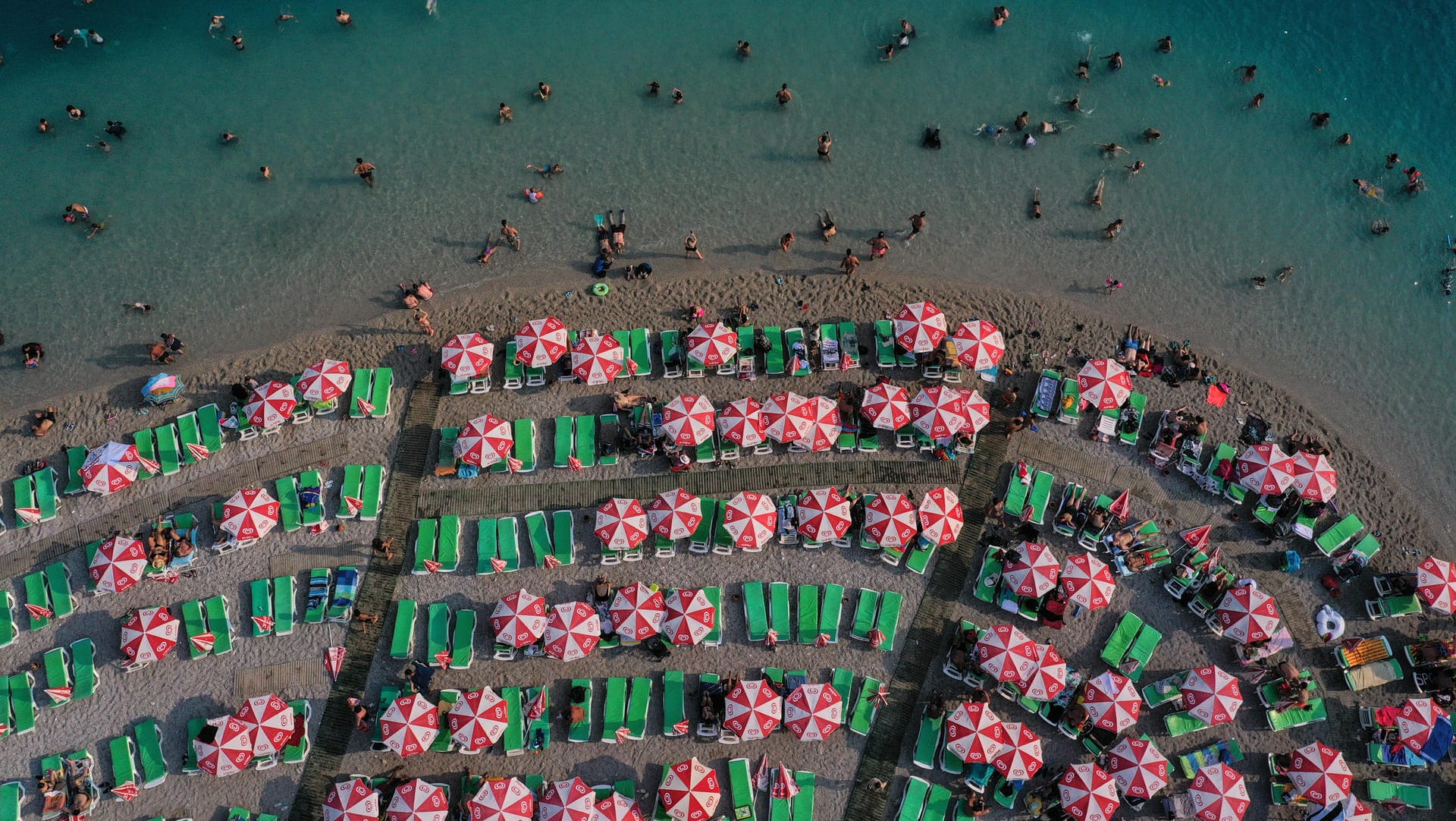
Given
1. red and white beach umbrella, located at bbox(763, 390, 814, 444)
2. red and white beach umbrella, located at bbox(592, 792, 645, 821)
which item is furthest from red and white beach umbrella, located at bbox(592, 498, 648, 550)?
red and white beach umbrella, located at bbox(592, 792, 645, 821)

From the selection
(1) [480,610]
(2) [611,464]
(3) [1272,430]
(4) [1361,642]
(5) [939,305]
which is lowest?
(1) [480,610]

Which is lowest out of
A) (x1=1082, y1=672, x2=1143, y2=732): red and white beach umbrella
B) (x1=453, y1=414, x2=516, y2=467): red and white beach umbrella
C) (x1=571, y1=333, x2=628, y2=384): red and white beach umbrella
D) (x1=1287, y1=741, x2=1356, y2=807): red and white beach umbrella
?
(x1=1287, y1=741, x2=1356, y2=807): red and white beach umbrella

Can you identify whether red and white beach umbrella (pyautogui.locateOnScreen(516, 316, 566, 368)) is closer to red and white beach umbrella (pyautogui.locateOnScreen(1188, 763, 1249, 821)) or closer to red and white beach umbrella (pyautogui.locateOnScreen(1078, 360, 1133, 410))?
red and white beach umbrella (pyautogui.locateOnScreen(1078, 360, 1133, 410))

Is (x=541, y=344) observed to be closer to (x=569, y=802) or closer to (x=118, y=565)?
(x=569, y=802)

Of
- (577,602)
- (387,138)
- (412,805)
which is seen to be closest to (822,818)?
(577,602)

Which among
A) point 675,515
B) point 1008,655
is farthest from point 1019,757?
point 675,515

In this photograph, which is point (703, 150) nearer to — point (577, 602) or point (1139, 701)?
point (577, 602)
